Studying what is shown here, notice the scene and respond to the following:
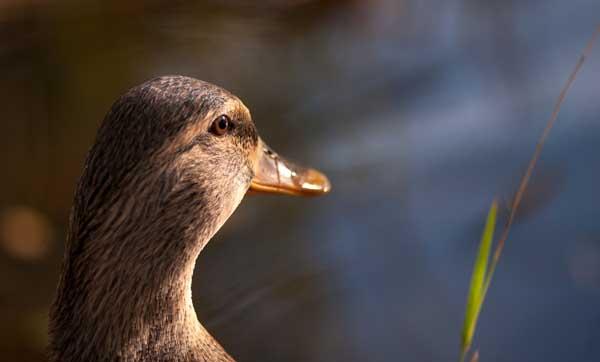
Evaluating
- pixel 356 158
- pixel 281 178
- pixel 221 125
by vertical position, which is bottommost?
pixel 356 158

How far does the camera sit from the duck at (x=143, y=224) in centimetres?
223

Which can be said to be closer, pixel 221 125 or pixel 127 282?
pixel 127 282

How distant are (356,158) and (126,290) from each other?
6.63 feet

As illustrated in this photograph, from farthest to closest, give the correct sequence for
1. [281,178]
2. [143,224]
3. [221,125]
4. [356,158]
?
1. [356,158]
2. [281,178]
3. [221,125]
4. [143,224]

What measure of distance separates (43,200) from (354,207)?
45.0 inches

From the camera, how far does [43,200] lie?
416 centimetres

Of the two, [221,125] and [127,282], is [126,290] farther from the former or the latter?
[221,125]

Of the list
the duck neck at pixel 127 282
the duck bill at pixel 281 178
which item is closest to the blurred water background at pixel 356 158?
the duck bill at pixel 281 178

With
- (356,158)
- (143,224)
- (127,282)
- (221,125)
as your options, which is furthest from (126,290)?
(356,158)

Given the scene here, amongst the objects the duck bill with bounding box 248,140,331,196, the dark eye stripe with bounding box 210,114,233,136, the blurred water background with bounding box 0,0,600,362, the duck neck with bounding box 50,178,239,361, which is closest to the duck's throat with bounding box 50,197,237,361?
the duck neck with bounding box 50,178,239,361

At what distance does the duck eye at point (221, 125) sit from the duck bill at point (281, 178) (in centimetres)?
28

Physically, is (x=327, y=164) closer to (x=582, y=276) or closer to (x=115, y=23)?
(x=582, y=276)

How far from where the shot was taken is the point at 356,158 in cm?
421

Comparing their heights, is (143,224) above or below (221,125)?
below
